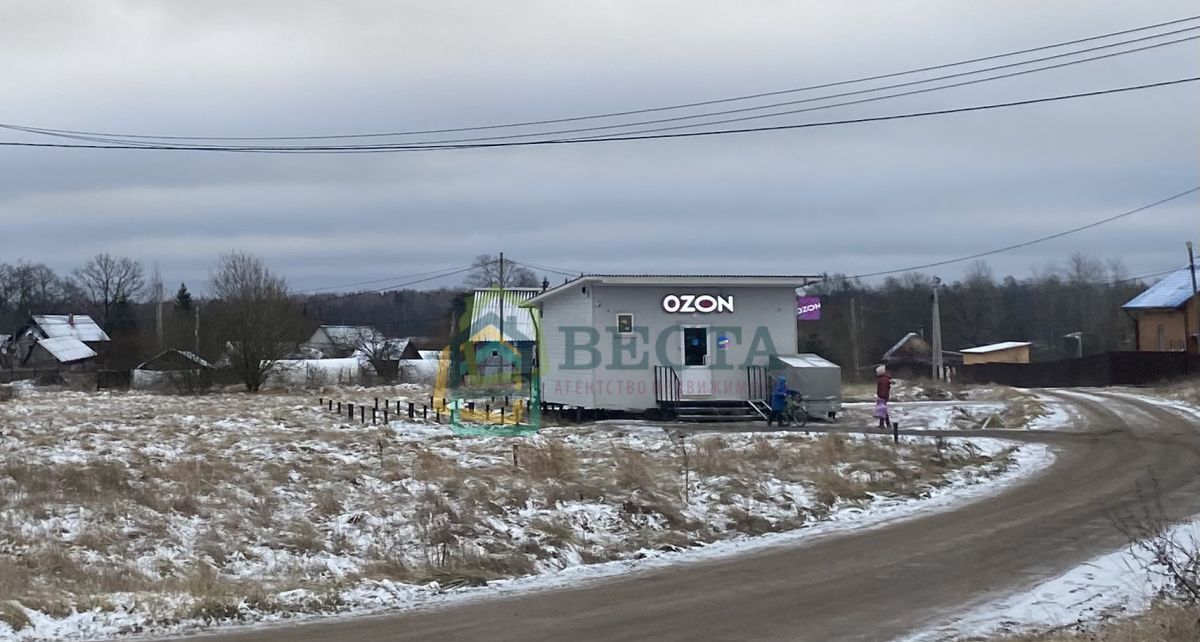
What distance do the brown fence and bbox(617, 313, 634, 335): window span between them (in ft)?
106

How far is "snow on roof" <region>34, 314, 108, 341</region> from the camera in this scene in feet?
292

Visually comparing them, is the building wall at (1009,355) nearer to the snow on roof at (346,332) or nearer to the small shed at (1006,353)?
the small shed at (1006,353)

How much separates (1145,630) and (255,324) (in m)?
44.4

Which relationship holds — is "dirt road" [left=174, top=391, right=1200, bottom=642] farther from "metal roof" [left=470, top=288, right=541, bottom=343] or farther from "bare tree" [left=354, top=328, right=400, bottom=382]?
"bare tree" [left=354, top=328, right=400, bottom=382]

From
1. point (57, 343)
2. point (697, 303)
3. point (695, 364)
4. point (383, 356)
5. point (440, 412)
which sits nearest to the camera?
point (697, 303)

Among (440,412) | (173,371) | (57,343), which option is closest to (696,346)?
(440,412)

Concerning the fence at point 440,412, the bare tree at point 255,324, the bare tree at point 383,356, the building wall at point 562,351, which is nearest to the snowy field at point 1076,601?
the building wall at point 562,351

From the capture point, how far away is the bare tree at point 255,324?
4809cm

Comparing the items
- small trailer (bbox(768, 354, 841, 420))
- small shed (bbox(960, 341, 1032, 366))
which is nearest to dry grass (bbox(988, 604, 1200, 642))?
small trailer (bbox(768, 354, 841, 420))

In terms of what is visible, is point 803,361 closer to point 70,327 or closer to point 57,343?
point 57,343

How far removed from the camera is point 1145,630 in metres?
8.21

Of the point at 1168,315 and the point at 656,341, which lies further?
the point at 1168,315

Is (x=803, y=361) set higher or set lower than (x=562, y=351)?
lower

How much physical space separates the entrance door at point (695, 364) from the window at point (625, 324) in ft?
4.78
